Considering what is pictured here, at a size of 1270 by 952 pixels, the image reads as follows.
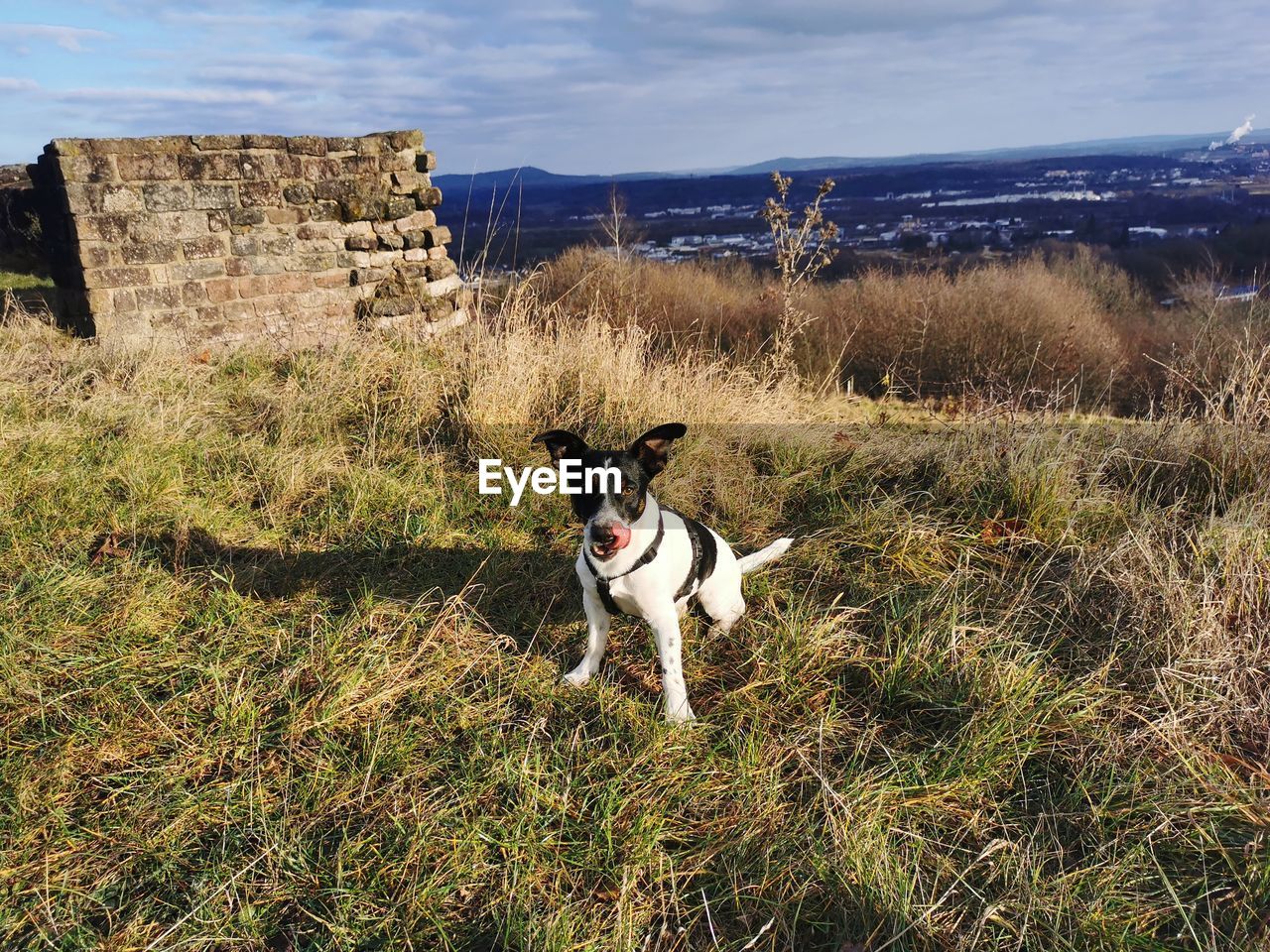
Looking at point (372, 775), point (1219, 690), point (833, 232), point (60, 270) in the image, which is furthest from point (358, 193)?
point (1219, 690)

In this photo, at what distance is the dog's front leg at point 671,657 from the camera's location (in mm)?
2691

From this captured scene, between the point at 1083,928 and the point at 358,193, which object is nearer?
the point at 1083,928

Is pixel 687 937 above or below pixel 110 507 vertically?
below

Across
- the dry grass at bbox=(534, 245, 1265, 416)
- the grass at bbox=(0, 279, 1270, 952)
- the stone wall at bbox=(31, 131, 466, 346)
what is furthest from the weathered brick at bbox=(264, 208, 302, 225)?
the dry grass at bbox=(534, 245, 1265, 416)

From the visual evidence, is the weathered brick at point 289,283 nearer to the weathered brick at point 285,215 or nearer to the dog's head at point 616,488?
the weathered brick at point 285,215

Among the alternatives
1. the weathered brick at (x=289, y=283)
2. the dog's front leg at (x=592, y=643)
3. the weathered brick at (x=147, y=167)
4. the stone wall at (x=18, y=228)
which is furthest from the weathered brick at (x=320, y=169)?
the dog's front leg at (x=592, y=643)

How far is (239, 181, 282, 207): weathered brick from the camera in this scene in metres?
7.27

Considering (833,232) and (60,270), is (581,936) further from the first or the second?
(60,270)

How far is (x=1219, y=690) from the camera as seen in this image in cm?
271

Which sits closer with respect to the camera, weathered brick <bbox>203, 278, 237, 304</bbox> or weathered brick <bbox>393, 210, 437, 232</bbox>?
weathered brick <bbox>203, 278, 237, 304</bbox>

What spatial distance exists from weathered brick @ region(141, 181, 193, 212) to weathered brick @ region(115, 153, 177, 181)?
0.21 feet

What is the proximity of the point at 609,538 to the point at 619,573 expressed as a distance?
→ 193mm

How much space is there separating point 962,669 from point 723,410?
8.85 feet

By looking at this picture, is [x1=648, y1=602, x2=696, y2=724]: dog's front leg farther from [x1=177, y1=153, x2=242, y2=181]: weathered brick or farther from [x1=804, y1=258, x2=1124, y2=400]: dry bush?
[x1=804, y1=258, x2=1124, y2=400]: dry bush
